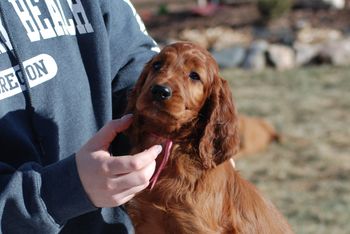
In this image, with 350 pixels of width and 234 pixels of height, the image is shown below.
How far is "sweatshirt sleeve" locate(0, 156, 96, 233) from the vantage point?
197 cm

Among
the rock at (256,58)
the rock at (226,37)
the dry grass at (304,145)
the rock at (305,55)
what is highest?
the dry grass at (304,145)

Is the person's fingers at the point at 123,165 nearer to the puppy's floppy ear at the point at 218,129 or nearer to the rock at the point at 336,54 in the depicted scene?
the puppy's floppy ear at the point at 218,129

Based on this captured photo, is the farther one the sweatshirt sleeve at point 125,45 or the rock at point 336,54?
the rock at point 336,54

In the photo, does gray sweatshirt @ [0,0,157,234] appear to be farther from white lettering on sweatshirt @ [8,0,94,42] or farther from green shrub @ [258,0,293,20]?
green shrub @ [258,0,293,20]

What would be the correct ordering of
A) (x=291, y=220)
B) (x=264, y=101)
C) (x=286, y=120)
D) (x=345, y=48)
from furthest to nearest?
(x=345, y=48) < (x=264, y=101) < (x=286, y=120) < (x=291, y=220)

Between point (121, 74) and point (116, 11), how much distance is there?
240mm

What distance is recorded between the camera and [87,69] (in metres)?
2.49

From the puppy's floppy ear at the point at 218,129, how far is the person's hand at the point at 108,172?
691 mm

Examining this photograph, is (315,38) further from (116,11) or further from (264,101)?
(116,11)

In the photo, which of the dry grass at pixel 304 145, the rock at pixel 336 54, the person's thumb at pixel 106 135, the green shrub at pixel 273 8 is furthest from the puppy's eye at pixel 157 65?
the green shrub at pixel 273 8

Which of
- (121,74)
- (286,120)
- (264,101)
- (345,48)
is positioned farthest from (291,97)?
(121,74)

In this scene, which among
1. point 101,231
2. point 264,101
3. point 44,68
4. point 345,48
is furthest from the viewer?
point 345,48

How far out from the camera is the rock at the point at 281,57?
12.5 meters

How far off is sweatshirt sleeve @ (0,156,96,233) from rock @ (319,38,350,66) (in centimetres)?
1088
